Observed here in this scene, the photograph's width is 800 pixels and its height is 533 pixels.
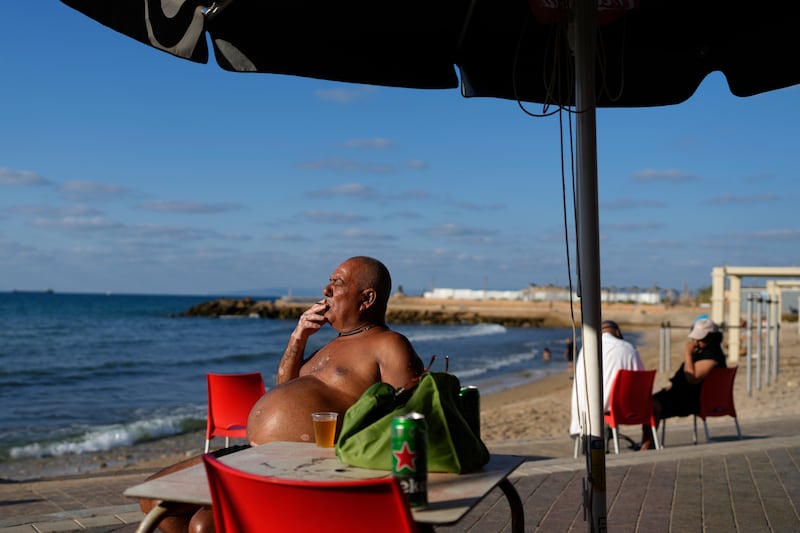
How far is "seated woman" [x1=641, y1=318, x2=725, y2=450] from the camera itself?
7.65 m

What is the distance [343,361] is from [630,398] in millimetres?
4603

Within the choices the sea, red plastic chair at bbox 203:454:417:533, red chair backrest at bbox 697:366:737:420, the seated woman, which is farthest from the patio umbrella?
the seated woman

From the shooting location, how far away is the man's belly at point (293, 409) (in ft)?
8.90

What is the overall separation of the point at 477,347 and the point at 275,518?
1467 inches

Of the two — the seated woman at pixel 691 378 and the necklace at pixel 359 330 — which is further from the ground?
the necklace at pixel 359 330

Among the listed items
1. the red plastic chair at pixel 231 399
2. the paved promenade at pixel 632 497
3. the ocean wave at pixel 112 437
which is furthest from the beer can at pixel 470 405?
the ocean wave at pixel 112 437

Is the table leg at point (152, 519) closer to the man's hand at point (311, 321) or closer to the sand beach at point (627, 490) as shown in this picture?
the man's hand at point (311, 321)

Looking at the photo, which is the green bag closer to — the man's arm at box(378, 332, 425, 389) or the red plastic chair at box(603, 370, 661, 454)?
the man's arm at box(378, 332, 425, 389)

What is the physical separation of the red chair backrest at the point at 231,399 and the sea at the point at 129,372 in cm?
168

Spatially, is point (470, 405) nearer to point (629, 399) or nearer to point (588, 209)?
point (588, 209)

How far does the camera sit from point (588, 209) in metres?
3.13

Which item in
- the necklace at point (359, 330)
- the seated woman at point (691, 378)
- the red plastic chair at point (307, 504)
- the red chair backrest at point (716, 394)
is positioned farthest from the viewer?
the seated woman at point (691, 378)

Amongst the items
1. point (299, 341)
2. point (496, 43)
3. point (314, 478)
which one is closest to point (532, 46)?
point (496, 43)

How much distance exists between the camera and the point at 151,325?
60.7 m
